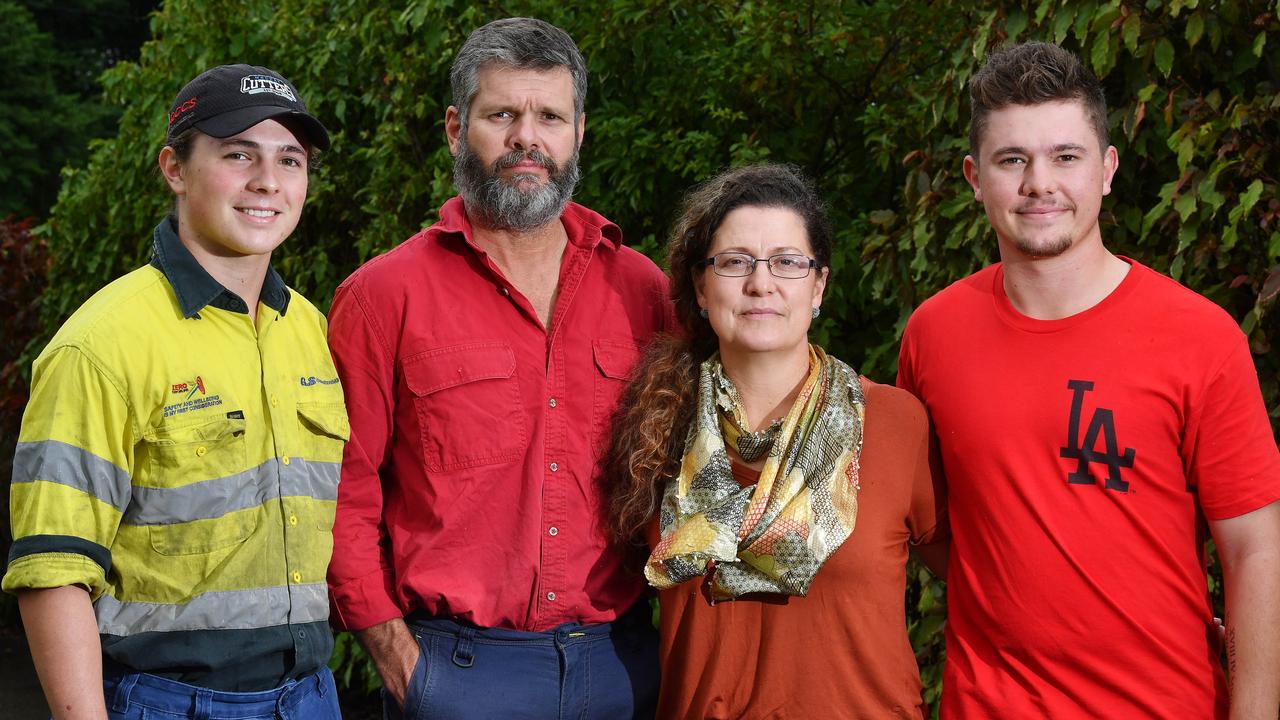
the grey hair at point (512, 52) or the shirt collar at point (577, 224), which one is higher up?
the grey hair at point (512, 52)

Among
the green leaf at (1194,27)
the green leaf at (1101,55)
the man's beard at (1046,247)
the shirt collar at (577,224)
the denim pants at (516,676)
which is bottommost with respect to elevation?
the denim pants at (516,676)

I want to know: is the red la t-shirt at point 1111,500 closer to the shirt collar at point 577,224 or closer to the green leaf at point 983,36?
the green leaf at point 983,36

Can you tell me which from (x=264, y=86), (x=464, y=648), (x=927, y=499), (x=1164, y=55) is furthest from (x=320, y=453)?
(x=1164, y=55)

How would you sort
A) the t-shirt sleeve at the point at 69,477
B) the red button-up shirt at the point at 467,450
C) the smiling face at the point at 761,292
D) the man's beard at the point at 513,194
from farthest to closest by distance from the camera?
the man's beard at the point at 513,194
the red button-up shirt at the point at 467,450
the smiling face at the point at 761,292
the t-shirt sleeve at the point at 69,477

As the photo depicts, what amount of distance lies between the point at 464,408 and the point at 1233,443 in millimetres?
1707

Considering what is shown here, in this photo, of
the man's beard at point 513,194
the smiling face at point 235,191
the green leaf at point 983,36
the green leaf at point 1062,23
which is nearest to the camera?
the smiling face at point 235,191

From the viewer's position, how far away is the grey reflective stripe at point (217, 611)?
A: 8.07 feet

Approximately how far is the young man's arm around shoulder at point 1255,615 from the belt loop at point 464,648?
166 centimetres

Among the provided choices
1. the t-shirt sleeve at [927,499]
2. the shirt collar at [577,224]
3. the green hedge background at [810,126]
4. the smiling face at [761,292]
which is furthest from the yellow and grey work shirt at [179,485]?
the green hedge background at [810,126]

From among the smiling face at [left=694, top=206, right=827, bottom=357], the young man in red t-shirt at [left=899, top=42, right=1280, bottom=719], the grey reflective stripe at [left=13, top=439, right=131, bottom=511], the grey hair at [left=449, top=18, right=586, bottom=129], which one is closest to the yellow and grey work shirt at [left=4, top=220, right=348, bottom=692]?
the grey reflective stripe at [left=13, top=439, right=131, bottom=511]

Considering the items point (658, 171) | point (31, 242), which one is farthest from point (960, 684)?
point (31, 242)

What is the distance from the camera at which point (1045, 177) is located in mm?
2752

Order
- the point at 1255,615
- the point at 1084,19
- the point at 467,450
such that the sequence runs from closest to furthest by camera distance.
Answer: the point at 1255,615 → the point at 467,450 → the point at 1084,19

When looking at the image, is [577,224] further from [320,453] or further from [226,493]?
[226,493]
